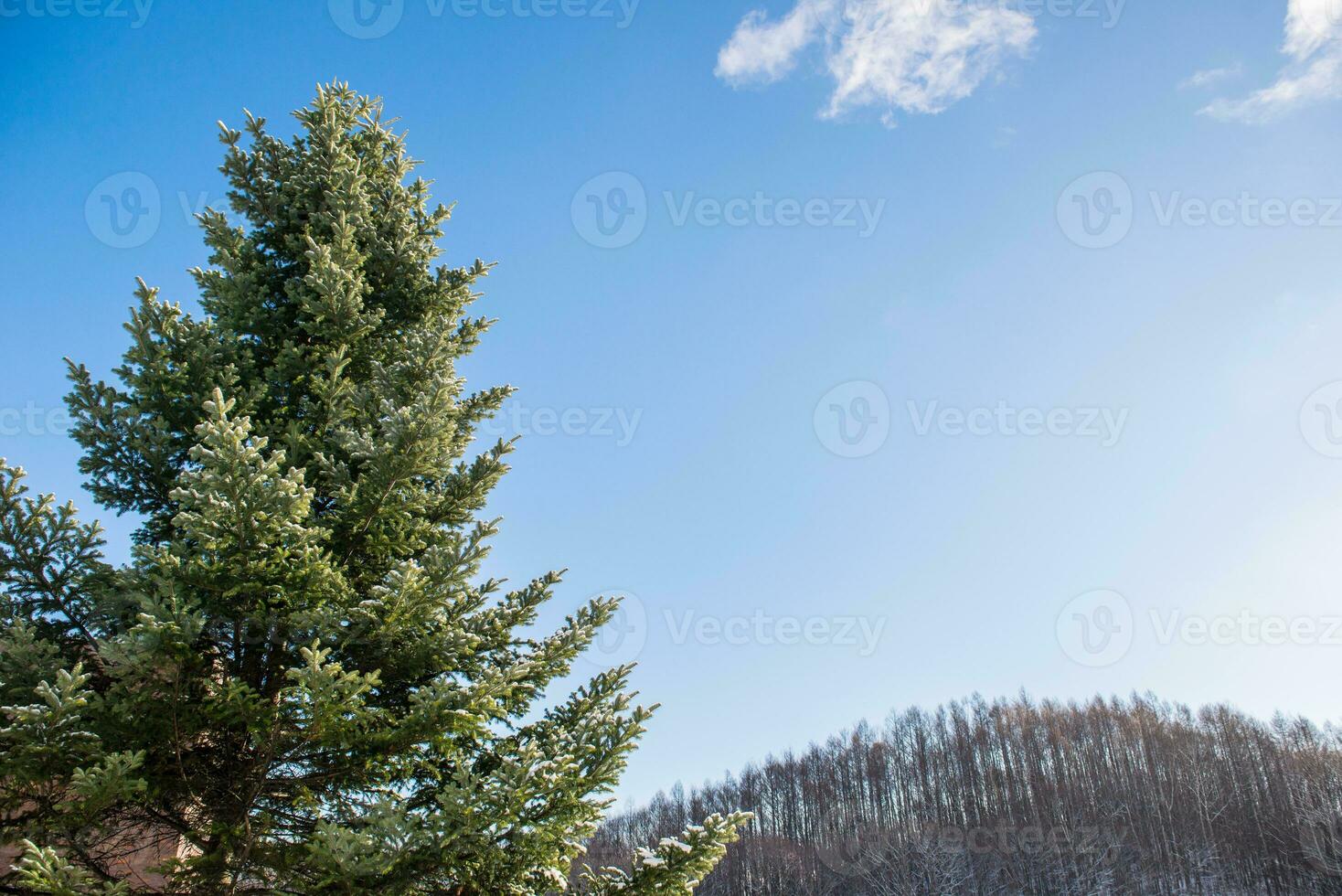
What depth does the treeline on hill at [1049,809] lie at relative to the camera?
54.9 meters

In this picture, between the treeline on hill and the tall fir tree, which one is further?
the treeline on hill

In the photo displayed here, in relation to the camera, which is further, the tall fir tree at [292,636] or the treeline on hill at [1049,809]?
the treeline on hill at [1049,809]

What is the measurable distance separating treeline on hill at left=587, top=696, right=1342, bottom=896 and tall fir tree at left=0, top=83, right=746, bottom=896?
5735 cm

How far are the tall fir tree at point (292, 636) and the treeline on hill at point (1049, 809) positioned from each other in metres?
57.3

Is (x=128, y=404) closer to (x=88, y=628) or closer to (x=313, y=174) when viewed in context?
(x=88, y=628)

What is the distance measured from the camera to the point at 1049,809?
64.3 meters

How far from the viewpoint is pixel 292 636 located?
19.2 ft

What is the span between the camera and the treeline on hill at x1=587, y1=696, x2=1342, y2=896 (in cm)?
5491

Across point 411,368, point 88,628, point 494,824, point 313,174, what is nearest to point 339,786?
point 494,824

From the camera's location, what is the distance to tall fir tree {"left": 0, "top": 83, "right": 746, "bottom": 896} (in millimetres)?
4836

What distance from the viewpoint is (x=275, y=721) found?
518 cm

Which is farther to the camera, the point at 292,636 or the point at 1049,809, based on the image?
the point at 1049,809

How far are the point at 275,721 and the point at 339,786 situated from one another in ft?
3.77

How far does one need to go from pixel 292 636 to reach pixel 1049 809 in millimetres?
74900
